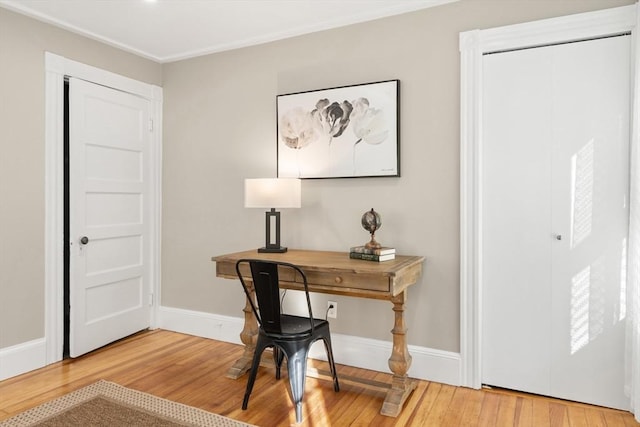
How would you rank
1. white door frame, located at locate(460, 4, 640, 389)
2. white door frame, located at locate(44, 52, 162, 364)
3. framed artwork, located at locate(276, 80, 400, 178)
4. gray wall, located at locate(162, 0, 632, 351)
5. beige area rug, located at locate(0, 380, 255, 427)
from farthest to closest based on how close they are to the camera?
white door frame, located at locate(44, 52, 162, 364) < framed artwork, located at locate(276, 80, 400, 178) < gray wall, located at locate(162, 0, 632, 351) < white door frame, located at locate(460, 4, 640, 389) < beige area rug, located at locate(0, 380, 255, 427)

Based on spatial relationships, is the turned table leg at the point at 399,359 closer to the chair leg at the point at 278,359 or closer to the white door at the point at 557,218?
the white door at the point at 557,218

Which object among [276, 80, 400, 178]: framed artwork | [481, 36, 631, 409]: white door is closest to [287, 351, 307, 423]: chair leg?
[481, 36, 631, 409]: white door

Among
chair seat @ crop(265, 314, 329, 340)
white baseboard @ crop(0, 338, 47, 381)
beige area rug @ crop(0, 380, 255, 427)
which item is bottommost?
beige area rug @ crop(0, 380, 255, 427)

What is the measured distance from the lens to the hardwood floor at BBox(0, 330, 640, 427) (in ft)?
7.65

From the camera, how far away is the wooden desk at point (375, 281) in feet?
7.75

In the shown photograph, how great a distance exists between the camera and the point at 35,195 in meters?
3.01

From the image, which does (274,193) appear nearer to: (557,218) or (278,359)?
(278,359)

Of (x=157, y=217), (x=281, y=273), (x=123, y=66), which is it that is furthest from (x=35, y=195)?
(x=281, y=273)

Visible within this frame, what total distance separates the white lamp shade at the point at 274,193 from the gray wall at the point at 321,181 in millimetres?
284

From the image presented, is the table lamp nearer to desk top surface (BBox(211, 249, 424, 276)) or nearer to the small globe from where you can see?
desk top surface (BBox(211, 249, 424, 276))

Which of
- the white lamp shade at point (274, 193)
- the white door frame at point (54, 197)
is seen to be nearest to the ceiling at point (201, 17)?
the white door frame at point (54, 197)

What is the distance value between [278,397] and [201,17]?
2.58 metres

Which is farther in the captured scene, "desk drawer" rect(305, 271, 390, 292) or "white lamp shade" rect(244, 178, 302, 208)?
"white lamp shade" rect(244, 178, 302, 208)

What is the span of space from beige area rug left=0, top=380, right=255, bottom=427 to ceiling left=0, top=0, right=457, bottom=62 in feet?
8.12
